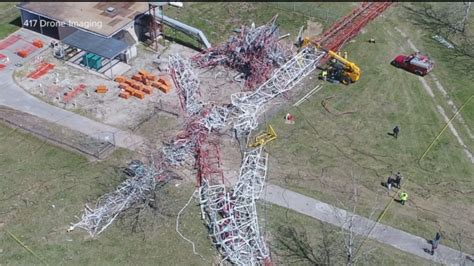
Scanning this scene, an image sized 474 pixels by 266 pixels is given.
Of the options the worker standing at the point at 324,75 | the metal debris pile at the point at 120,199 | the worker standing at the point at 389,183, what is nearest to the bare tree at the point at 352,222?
the worker standing at the point at 389,183

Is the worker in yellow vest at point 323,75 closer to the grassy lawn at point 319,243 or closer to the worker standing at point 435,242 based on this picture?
the grassy lawn at point 319,243

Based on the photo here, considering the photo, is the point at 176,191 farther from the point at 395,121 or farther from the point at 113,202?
the point at 395,121

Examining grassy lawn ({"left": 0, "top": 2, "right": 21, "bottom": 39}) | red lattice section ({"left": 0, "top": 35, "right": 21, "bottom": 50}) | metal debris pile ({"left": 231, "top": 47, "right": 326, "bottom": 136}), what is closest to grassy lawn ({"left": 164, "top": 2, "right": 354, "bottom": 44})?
metal debris pile ({"left": 231, "top": 47, "right": 326, "bottom": 136})

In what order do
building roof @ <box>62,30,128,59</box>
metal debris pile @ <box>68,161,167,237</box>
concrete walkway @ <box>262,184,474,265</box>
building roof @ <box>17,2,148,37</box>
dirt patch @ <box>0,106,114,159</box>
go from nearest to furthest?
concrete walkway @ <box>262,184,474,265</box>
metal debris pile @ <box>68,161,167,237</box>
dirt patch @ <box>0,106,114,159</box>
building roof @ <box>62,30,128,59</box>
building roof @ <box>17,2,148,37</box>

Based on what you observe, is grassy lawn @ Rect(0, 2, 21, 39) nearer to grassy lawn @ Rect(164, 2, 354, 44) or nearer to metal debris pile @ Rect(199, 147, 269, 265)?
grassy lawn @ Rect(164, 2, 354, 44)

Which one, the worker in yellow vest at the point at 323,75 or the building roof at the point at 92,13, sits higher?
the building roof at the point at 92,13
